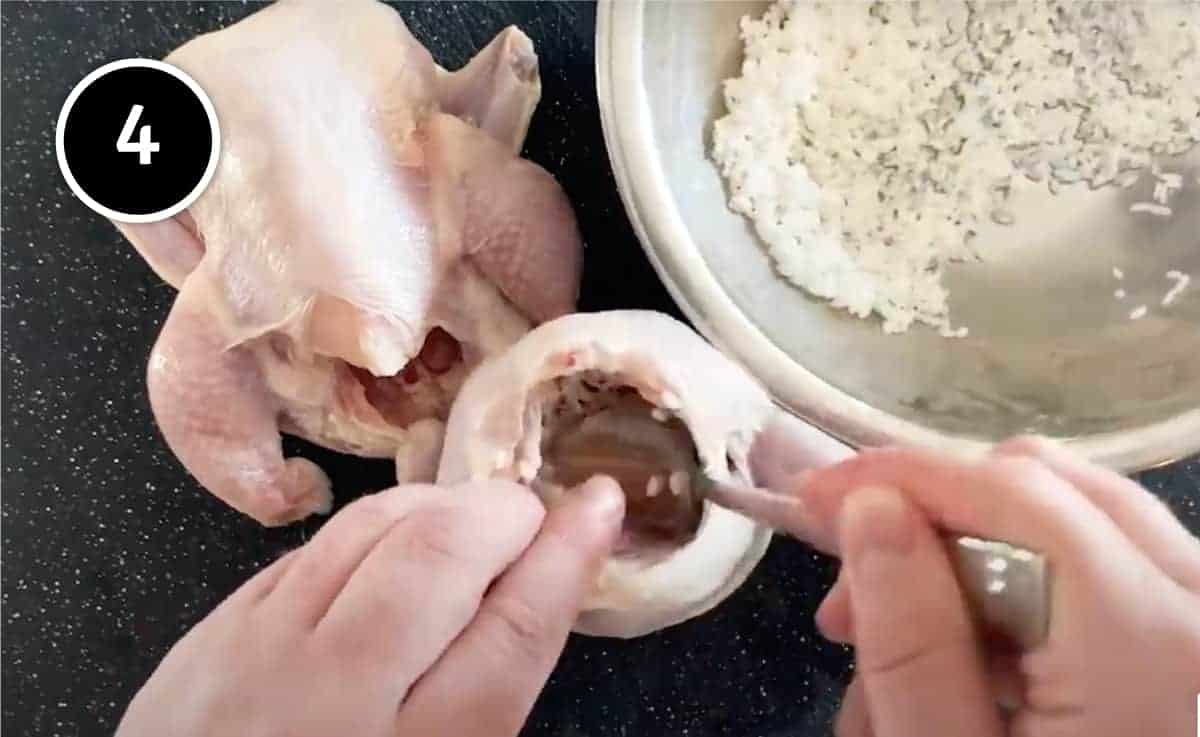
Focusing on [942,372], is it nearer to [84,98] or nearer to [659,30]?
[659,30]

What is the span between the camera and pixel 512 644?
58cm

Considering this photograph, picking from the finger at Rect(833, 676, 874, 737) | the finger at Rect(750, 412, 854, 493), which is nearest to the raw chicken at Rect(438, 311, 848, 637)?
the finger at Rect(750, 412, 854, 493)

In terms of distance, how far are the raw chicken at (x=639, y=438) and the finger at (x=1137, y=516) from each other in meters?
0.24

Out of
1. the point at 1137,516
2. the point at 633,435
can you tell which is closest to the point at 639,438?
the point at 633,435

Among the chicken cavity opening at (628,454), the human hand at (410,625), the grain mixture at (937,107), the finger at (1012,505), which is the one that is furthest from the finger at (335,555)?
the grain mixture at (937,107)

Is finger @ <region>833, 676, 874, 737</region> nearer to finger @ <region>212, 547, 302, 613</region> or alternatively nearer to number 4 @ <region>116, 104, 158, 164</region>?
finger @ <region>212, 547, 302, 613</region>

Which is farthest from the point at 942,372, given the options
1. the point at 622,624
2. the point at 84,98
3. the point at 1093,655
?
the point at 84,98

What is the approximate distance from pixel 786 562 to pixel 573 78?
37 centimetres

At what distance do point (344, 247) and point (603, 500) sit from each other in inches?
8.8

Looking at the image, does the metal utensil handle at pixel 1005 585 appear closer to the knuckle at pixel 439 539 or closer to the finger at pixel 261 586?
the knuckle at pixel 439 539

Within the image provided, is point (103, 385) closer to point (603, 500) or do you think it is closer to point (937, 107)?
point (603, 500)

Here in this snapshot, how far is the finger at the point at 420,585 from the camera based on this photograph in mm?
564

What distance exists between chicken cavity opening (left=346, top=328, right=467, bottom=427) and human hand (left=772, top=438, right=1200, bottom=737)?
0.40 meters

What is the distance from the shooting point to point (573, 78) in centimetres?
90
